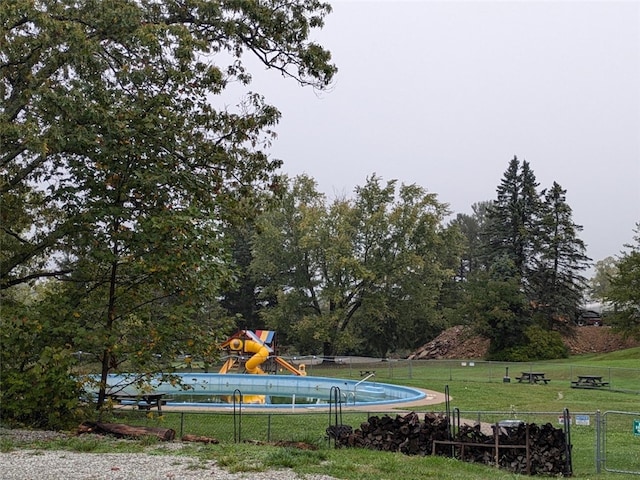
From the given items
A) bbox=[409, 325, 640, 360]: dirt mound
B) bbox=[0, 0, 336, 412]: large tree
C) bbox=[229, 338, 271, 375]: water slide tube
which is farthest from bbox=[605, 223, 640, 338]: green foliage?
bbox=[0, 0, 336, 412]: large tree

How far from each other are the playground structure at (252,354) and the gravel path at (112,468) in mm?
22178

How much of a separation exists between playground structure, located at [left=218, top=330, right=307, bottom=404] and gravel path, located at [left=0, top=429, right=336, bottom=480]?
22.2 metres

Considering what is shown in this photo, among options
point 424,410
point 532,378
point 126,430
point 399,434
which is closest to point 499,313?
point 532,378

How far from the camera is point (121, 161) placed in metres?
12.6

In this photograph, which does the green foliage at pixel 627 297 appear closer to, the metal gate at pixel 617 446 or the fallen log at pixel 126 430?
the metal gate at pixel 617 446

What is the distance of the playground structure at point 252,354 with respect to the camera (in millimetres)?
32188

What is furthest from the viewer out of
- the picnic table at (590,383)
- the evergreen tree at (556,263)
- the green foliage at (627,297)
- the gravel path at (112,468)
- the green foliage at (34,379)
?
the evergreen tree at (556,263)

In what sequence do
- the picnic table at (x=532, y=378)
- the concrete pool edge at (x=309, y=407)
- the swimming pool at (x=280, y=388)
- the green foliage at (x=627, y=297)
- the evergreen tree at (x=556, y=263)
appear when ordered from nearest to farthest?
1. the concrete pool edge at (x=309, y=407)
2. the swimming pool at (x=280, y=388)
3. the picnic table at (x=532, y=378)
4. the green foliage at (x=627, y=297)
5. the evergreen tree at (x=556, y=263)

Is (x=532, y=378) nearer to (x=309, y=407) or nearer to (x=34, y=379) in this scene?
(x=309, y=407)

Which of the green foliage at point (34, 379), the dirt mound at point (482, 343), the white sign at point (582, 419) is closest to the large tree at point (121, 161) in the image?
the green foliage at point (34, 379)

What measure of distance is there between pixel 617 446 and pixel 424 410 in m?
5.88

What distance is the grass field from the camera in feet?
29.1

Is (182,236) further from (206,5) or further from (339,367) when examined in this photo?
(339,367)

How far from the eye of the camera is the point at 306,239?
43.8m
